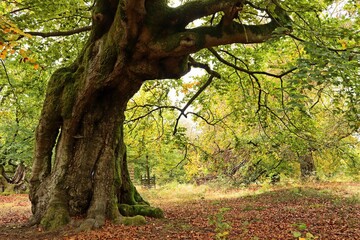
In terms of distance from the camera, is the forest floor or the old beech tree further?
the old beech tree

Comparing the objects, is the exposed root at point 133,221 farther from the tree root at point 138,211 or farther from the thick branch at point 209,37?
the thick branch at point 209,37

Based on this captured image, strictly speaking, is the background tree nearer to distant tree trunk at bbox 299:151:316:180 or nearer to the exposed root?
the exposed root

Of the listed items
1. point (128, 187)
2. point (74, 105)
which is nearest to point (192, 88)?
point (128, 187)

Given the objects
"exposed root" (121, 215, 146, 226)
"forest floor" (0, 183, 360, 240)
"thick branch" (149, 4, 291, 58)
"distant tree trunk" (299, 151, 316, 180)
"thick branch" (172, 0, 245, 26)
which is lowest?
"forest floor" (0, 183, 360, 240)

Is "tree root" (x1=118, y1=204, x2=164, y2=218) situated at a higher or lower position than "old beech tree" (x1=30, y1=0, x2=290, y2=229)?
lower

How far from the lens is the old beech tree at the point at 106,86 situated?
622 cm

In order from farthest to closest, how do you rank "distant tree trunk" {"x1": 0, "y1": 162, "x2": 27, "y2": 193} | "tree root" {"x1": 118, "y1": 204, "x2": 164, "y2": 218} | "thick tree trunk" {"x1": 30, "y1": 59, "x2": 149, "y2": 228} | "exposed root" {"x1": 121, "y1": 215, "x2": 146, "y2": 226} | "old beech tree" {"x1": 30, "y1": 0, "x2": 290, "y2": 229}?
"distant tree trunk" {"x1": 0, "y1": 162, "x2": 27, "y2": 193}
"tree root" {"x1": 118, "y1": 204, "x2": 164, "y2": 218}
"thick tree trunk" {"x1": 30, "y1": 59, "x2": 149, "y2": 228}
"exposed root" {"x1": 121, "y1": 215, "x2": 146, "y2": 226}
"old beech tree" {"x1": 30, "y1": 0, "x2": 290, "y2": 229}

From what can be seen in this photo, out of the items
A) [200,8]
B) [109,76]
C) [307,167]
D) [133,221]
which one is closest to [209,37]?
[200,8]

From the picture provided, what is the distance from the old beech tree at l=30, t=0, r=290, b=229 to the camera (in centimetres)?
622

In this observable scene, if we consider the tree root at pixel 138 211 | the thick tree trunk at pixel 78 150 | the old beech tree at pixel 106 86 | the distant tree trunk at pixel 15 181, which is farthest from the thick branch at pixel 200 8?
the distant tree trunk at pixel 15 181

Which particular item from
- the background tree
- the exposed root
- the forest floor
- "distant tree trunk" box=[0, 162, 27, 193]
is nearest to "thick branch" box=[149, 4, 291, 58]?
the background tree

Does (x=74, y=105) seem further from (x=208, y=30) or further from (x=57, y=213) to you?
(x=208, y=30)

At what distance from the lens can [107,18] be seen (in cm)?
705

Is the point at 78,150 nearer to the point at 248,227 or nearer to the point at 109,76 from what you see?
the point at 109,76
